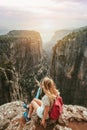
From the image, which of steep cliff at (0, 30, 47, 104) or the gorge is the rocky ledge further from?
steep cliff at (0, 30, 47, 104)

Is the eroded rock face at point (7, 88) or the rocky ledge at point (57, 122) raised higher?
the rocky ledge at point (57, 122)

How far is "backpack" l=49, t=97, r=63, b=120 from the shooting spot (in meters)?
14.8

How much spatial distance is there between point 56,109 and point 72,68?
6712 cm

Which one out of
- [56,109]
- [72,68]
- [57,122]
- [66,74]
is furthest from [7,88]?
[56,109]

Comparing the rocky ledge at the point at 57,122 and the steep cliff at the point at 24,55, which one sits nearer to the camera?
the rocky ledge at the point at 57,122

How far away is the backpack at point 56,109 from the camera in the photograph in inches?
582

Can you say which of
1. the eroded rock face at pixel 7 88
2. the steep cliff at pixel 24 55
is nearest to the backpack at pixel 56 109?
the eroded rock face at pixel 7 88

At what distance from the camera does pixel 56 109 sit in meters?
14.9

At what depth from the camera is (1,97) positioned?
59.0 metres

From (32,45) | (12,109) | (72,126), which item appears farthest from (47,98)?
(32,45)

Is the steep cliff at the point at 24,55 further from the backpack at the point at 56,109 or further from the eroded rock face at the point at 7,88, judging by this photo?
the backpack at the point at 56,109

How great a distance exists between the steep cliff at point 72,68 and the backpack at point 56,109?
52478mm

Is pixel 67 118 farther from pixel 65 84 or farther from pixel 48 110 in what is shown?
pixel 65 84

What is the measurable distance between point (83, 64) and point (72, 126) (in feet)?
201
